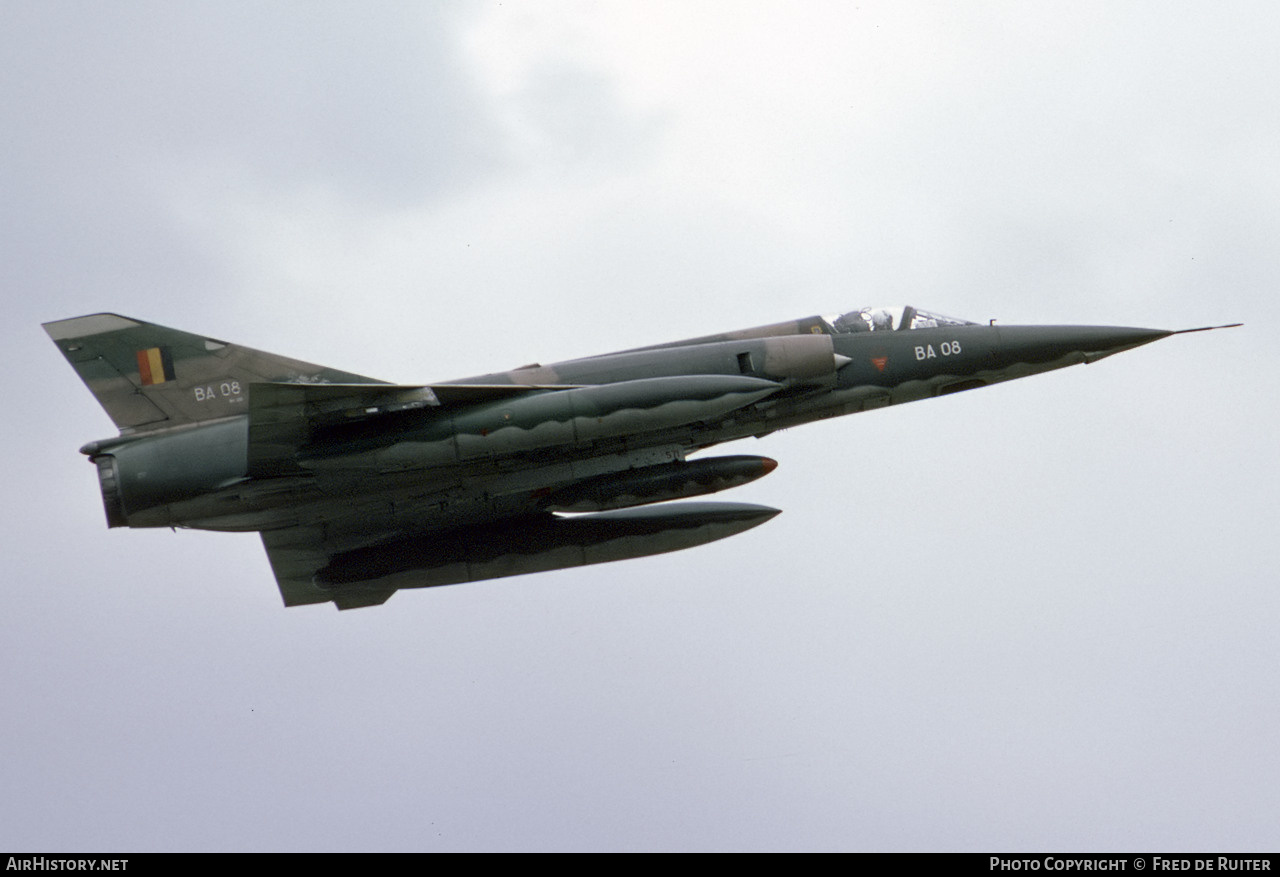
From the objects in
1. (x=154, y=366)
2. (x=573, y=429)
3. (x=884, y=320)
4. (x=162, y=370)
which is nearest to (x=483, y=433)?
(x=573, y=429)

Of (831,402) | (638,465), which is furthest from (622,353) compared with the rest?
(831,402)

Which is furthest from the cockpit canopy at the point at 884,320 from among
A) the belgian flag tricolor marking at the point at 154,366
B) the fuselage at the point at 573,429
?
the belgian flag tricolor marking at the point at 154,366

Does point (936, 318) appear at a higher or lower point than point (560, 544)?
higher

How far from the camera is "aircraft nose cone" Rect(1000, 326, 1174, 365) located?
70.1 feet

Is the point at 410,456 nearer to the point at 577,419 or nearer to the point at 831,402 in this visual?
the point at 577,419

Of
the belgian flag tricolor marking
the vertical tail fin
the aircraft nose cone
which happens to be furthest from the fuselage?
the belgian flag tricolor marking

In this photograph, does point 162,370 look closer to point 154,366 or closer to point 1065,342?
point 154,366

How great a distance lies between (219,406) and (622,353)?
5.94 m

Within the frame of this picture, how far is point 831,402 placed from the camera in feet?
69.5

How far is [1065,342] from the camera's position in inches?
843

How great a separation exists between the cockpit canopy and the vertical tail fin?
23.8 ft

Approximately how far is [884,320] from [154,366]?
10983 mm

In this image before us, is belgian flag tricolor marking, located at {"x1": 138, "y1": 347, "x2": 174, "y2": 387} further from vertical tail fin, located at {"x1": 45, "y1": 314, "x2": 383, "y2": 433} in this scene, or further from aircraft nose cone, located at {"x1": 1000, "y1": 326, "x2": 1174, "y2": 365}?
aircraft nose cone, located at {"x1": 1000, "y1": 326, "x2": 1174, "y2": 365}

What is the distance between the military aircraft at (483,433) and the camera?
1886cm
